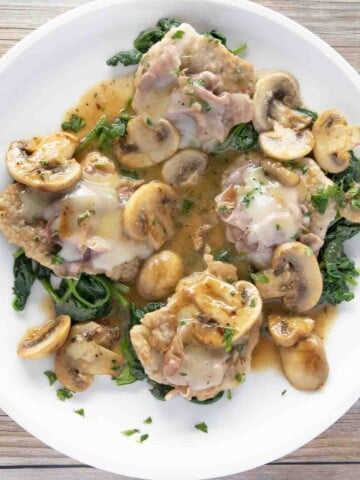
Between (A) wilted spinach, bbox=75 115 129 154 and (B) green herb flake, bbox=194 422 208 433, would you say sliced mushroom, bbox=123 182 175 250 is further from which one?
(B) green herb flake, bbox=194 422 208 433

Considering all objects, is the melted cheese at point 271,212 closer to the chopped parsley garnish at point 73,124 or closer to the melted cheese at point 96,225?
the melted cheese at point 96,225

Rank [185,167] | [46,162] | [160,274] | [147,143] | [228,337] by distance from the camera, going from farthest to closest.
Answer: [185,167] → [147,143] → [160,274] → [46,162] → [228,337]

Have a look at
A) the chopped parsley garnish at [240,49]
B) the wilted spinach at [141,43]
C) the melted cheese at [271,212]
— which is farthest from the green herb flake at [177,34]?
the melted cheese at [271,212]

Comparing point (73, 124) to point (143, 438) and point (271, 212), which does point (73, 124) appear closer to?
point (271, 212)

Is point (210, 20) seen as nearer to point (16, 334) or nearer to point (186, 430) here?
point (16, 334)

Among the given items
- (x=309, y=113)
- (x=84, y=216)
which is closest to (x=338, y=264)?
(x=309, y=113)

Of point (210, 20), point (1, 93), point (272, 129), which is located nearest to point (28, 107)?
point (1, 93)
